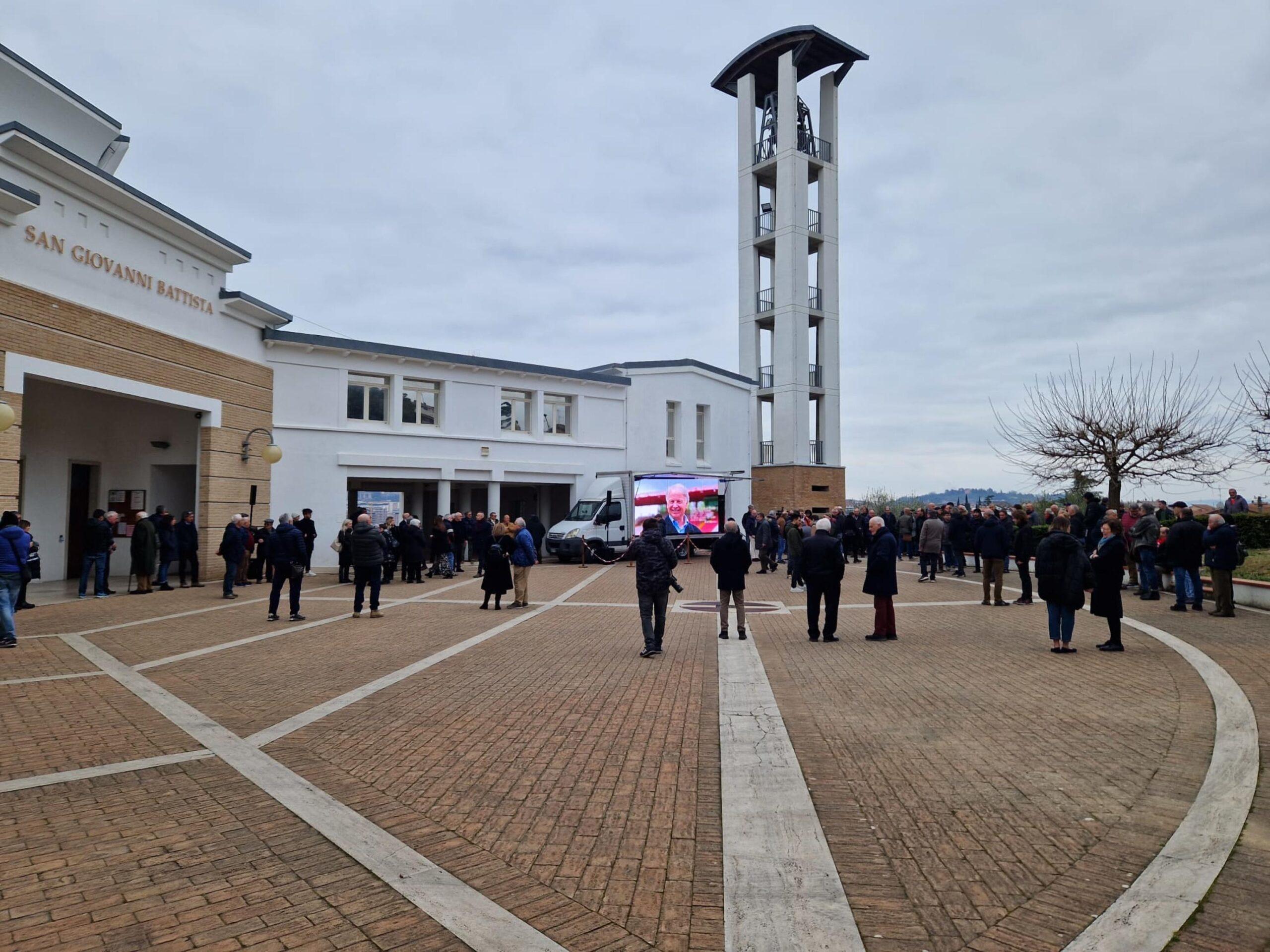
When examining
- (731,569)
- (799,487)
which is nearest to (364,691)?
(731,569)

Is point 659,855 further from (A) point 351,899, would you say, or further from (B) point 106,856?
(B) point 106,856

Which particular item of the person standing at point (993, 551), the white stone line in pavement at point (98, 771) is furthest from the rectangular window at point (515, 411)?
the white stone line in pavement at point (98, 771)

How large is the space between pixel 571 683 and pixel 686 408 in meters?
25.2

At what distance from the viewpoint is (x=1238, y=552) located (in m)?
11.9

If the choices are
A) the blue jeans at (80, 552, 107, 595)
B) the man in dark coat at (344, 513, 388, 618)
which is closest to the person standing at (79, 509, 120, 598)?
the blue jeans at (80, 552, 107, 595)

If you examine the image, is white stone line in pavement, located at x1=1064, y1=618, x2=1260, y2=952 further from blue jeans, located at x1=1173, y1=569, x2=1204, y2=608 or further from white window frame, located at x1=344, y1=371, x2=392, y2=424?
white window frame, located at x1=344, y1=371, x2=392, y2=424

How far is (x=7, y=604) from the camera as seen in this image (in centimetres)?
1045

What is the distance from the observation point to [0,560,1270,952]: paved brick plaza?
3.56 m

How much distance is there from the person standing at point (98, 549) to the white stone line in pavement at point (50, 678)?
7596 millimetres

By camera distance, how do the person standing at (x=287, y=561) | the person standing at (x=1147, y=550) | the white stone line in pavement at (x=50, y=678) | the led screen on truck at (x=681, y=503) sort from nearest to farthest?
the white stone line in pavement at (x=50, y=678)
the person standing at (x=287, y=561)
the person standing at (x=1147, y=550)
the led screen on truck at (x=681, y=503)

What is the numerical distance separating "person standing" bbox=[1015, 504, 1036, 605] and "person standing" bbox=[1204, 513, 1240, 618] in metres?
2.54

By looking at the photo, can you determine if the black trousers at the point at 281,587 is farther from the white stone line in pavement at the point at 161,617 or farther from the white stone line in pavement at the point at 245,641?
the white stone line in pavement at the point at 161,617

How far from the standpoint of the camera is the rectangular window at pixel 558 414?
97.5ft

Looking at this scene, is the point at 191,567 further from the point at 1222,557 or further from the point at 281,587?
the point at 1222,557
